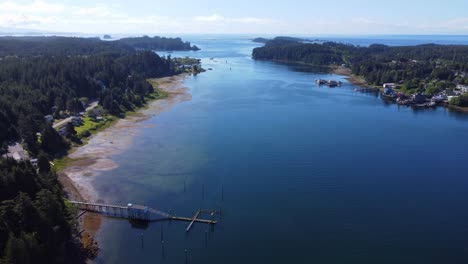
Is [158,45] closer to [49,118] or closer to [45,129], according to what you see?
[49,118]

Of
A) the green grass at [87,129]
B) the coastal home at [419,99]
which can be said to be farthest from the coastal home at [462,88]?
the green grass at [87,129]

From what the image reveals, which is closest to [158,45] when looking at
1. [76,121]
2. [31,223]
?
[76,121]

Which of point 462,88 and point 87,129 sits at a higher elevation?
point 462,88

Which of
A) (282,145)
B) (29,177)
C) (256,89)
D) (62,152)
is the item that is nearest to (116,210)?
(29,177)

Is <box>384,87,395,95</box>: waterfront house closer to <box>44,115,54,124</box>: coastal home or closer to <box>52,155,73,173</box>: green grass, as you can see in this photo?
A: <box>44,115,54,124</box>: coastal home

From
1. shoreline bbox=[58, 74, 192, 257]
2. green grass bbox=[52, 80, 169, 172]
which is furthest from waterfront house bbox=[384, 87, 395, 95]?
green grass bbox=[52, 80, 169, 172]

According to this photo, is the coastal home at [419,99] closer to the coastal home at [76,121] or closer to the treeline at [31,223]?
the coastal home at [76,121]
